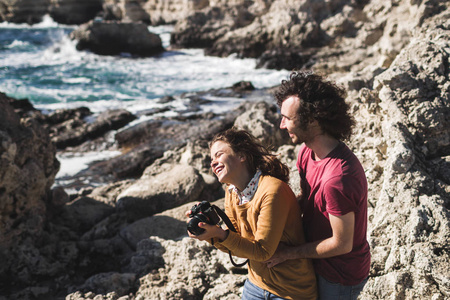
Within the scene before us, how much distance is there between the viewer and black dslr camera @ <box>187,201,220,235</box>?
2.26 m

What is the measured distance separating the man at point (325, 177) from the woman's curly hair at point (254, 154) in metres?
0.18

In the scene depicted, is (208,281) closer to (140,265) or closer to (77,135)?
(140,265)

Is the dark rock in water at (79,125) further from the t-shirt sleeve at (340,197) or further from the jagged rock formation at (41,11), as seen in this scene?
the jagged rock formation at (41,11)

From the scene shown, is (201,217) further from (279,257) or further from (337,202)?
(337,202)

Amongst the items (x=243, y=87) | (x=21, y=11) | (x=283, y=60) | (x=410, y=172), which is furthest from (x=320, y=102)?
(x=21, y=11)

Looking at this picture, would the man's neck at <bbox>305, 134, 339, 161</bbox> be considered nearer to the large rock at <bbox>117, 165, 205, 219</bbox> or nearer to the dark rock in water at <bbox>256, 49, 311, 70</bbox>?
the large rock at <bbox>117, 165, 205, 219</bbox>

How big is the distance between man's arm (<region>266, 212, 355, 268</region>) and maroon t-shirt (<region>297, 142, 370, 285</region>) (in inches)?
2.1

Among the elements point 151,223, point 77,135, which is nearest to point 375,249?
point 151,223

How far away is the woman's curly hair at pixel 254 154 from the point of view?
2.56m

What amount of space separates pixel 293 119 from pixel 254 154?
36 centimetres

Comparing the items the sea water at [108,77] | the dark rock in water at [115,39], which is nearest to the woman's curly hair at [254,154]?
the sea water at [108,77]

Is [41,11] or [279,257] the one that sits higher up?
[41,11]

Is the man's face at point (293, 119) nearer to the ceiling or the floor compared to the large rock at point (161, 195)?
nearer to the ceiling

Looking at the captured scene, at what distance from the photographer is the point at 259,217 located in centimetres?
233
